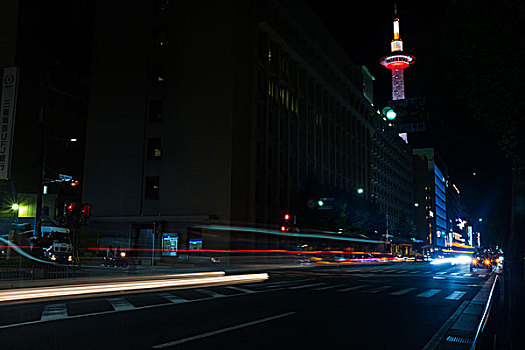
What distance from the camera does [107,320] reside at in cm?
933

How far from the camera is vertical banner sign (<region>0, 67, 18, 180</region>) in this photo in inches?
747

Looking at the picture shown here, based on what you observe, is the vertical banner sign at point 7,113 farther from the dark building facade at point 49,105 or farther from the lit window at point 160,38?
the dark building facade at point 49,105

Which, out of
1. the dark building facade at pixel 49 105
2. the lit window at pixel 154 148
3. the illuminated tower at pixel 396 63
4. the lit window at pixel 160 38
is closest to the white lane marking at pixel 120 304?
the lit window at pixel 154 148

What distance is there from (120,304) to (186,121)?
3189 cm

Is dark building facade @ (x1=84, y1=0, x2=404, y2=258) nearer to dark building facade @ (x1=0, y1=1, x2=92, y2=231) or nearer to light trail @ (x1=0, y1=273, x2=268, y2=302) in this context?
dark building facade @ (x1=0, y1=1, x2=92, y2=231)

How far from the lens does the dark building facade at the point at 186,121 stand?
41.5 m

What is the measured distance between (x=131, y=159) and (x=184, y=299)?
32444mm

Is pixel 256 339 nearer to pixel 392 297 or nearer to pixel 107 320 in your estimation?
pixel 107 320

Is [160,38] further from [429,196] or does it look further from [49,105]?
[429,196]

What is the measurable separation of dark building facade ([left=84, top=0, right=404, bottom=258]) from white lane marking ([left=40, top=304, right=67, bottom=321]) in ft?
88.1

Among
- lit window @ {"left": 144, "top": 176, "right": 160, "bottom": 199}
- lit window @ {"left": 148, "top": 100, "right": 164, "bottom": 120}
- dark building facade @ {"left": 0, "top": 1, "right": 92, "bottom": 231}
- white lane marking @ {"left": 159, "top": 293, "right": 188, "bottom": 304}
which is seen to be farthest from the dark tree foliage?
dark building facade @ {"left": 0, "top": 1, "right": 92, "bottom": 231}

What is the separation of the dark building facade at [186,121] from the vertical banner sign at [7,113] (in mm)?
20013

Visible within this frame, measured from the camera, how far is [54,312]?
10.4 meters

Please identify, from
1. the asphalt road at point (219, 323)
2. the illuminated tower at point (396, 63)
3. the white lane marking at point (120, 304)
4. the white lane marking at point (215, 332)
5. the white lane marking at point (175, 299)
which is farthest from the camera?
the illuminated tower at point (396, 63)
